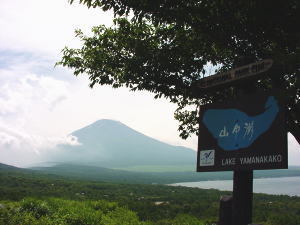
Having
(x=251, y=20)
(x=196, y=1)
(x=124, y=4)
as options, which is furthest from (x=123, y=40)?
(x=251, y=20)

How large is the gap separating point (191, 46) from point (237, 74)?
6.71 feet

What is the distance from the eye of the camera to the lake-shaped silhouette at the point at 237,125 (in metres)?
6.44

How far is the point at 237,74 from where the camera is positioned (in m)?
7.22

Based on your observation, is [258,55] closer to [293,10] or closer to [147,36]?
[293,10]

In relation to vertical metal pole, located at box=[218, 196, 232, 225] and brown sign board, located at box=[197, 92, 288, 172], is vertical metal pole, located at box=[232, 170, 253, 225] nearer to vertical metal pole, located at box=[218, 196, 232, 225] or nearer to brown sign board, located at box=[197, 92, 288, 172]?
vertical metal pole, located at box=[218, 196, 232, 225]

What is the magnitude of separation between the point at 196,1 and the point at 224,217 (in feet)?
12.1

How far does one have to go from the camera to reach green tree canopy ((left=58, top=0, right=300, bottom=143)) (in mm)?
6887

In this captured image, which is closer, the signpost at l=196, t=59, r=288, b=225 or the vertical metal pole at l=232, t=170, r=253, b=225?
the signpost at l=196, t=59, r=288, b=225

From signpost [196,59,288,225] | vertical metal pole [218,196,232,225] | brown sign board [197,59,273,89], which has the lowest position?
vertical metal pole [218,196,232,225]

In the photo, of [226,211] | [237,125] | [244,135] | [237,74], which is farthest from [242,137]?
[226,211]

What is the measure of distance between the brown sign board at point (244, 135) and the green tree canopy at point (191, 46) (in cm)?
42

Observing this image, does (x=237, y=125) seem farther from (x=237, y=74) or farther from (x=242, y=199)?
(x=242, y=199)

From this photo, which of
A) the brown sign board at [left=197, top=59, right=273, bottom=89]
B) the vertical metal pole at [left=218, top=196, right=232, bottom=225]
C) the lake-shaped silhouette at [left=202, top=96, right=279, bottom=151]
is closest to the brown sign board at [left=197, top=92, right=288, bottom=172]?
the lake-shaped silhouette at [left=202, top=96, right=279, bottom=151]

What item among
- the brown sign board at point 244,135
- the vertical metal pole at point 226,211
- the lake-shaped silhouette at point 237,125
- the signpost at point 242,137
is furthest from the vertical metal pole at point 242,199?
the lake-shaped silhouette at point 237,125
